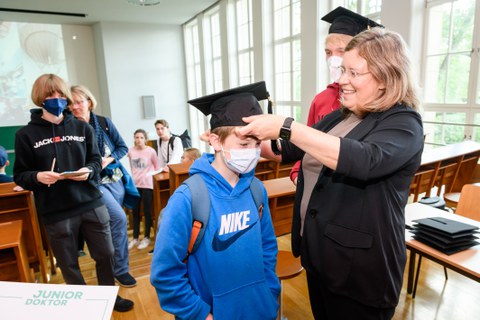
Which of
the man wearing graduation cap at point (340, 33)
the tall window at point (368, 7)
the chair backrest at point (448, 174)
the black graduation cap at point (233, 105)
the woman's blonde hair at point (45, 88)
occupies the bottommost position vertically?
the chair backrest at point (448, 174)

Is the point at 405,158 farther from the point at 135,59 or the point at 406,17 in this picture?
the point at 135,59

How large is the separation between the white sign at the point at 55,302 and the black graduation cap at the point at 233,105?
2.36 ft

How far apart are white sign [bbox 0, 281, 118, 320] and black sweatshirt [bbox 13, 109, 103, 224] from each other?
103cm

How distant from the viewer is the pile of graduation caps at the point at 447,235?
1668 mm

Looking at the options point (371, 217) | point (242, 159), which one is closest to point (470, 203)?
point (371, 217)

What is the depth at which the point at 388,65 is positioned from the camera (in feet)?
3.36

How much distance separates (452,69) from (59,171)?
485 cm

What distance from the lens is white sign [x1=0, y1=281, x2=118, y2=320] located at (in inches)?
37.1

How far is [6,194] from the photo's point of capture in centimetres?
280

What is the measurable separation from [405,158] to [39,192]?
2081 millimetres

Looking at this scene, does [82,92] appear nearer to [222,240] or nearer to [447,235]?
[222,240]

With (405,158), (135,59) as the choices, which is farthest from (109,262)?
(135,59)

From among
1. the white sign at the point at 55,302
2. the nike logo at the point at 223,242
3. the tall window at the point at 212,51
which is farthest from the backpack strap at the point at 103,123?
the tall window at the point at 212,51

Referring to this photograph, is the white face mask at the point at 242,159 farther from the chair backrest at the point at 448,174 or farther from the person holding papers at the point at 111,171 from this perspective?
the chair backrest at the point at 448,174
